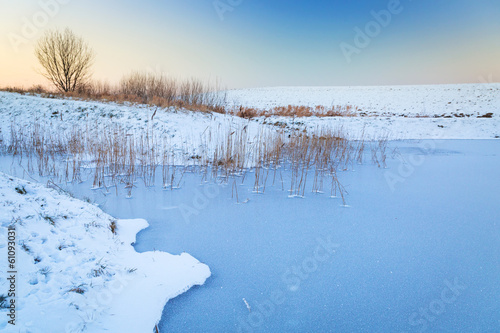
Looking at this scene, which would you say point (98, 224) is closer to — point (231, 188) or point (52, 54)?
point (231, 188)

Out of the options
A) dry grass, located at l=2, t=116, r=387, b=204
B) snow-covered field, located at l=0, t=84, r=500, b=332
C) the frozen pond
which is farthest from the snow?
snow-covered field, located at l=0, t=84, r=500, b=332

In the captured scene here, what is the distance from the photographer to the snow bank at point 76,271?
1078 millimetres

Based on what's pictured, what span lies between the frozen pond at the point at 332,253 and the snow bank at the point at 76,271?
5.8 inches

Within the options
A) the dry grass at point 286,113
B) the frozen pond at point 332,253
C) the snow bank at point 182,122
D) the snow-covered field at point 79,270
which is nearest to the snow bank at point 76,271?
the snow-covered field at point 79,270

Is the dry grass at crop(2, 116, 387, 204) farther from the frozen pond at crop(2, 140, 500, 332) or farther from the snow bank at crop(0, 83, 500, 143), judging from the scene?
the snow bank at crop(0, 83, 500, 143)

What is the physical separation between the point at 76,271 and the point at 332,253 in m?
1.66

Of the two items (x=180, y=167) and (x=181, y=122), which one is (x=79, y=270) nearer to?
(x=180, y=167)

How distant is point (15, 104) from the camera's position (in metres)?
8.26

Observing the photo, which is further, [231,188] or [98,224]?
[231,188]

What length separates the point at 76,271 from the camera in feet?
4.42

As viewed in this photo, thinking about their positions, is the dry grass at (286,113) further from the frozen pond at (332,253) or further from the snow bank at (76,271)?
the snow bank at (76,271)

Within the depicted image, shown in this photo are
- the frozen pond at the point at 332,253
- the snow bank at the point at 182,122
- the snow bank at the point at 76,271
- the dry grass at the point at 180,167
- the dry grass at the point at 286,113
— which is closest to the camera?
the snow bank at the point at 76,271

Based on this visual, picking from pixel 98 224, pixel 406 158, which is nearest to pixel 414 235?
pixel 98 224

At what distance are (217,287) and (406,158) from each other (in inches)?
231
